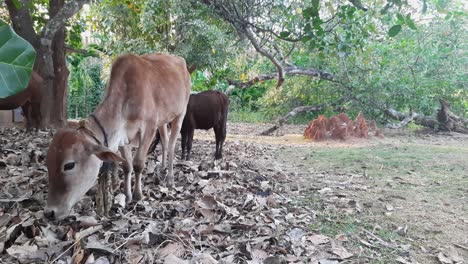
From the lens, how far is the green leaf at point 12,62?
4.03 ft

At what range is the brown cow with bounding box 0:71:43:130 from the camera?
5.90 metres

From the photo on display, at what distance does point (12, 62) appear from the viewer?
126cm

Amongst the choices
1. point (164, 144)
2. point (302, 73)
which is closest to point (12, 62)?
point (164, 144)

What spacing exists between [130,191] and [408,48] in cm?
946

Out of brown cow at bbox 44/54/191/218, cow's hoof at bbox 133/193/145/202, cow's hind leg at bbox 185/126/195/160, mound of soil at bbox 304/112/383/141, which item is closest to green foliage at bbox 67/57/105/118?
mound of soil at bbox 304/112/383/141

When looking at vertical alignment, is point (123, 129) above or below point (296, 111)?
above

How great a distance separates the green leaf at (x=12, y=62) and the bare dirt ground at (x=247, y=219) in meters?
1.29

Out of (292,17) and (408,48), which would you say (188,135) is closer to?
(292,17)

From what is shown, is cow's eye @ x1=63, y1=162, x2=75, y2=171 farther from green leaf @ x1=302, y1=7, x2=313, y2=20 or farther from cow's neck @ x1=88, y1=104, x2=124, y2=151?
green leaf @ x1=302, y1=7, x2=313, y2=20

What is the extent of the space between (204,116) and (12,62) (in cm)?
455

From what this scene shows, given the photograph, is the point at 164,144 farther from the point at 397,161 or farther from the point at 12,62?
the point at 397,161

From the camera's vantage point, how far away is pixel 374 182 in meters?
5.07

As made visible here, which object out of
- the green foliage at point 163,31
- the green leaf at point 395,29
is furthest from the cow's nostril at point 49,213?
the green foliage at point 163,31

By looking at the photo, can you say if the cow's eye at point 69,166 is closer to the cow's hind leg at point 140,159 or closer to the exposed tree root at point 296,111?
the cow's hind leg at point 140,159
